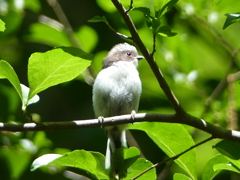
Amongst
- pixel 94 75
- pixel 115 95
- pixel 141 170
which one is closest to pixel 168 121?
pixel 141 170

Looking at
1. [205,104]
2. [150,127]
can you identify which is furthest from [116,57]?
[150,127]

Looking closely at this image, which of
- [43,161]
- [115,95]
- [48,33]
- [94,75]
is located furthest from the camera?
[94,75]

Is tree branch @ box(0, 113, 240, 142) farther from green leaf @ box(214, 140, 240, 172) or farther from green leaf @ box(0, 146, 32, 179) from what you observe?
green leaf @ box(0, 146, 32, 179)

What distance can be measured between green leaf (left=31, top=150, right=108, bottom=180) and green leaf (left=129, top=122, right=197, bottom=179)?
11.7 inches

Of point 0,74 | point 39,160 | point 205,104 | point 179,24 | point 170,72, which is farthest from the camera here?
point 179,24

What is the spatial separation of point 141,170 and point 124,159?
0.38 ft

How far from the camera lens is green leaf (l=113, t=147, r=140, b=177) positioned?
88.0 inches

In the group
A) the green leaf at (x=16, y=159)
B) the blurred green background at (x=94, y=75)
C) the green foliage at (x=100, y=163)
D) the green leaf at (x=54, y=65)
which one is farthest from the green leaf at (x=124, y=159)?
the green leaf at (x=16, y=159)

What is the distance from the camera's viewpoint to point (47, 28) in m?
3.82

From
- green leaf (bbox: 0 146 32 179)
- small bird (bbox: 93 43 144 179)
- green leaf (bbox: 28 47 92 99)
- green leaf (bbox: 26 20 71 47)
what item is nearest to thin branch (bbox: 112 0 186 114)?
green leaf (bbox: 28 47 92 99)

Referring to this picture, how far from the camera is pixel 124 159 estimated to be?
226 centimetres

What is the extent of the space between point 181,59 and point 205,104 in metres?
0.52

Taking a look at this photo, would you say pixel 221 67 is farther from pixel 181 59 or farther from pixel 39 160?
pixel 39 160

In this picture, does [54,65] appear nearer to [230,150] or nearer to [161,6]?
[161,6]
